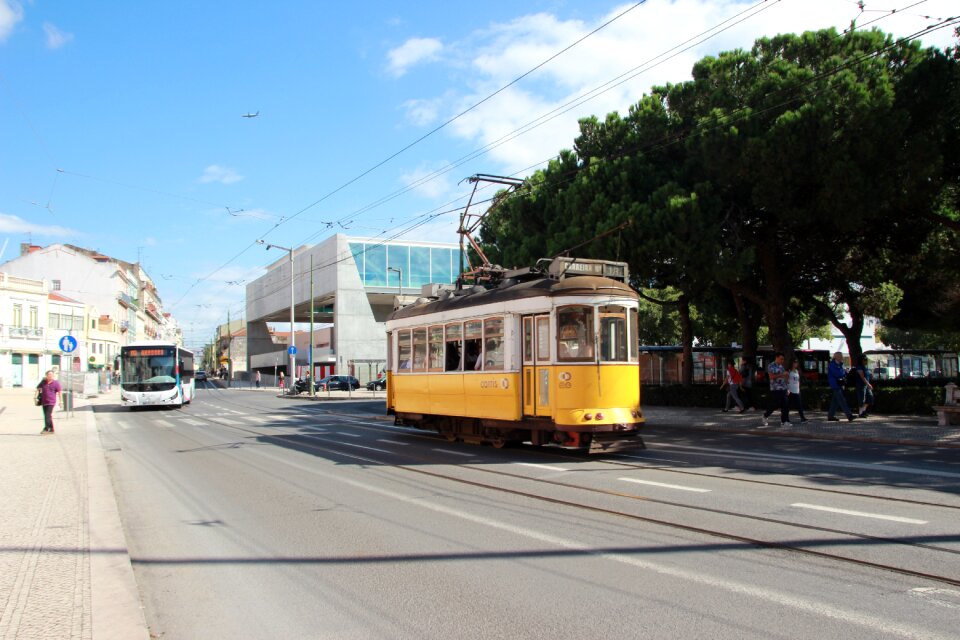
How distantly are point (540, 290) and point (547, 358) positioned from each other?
1.26 m

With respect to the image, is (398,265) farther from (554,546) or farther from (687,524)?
(554,546)

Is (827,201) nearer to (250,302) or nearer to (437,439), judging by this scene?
(437,439)

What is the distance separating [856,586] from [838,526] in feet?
6.89

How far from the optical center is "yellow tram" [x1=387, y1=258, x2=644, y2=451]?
1279 cm

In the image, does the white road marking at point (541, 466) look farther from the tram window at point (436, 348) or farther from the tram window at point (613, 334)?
the tram window at point (436, 348)

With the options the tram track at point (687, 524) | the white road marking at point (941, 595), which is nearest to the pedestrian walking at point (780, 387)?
the tram track at point (687, 524)

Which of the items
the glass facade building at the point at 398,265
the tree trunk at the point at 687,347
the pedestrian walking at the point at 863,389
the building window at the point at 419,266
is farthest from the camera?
the building window at the point at 419,266

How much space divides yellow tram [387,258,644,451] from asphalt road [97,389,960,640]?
0.80m

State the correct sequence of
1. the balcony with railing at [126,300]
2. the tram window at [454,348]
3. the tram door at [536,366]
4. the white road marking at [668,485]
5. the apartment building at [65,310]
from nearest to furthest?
the white road marking at [668,485] < the tram door at [536,366] < the tram window at [454,348] < the apartment building at [65,310] < the balcony with railing at [126,300]

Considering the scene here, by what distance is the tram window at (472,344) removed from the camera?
1486 centimetres

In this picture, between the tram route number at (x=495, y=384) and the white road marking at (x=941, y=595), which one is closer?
the white road marking at (x=941, y=595)

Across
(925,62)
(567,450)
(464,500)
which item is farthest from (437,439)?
(925,62)

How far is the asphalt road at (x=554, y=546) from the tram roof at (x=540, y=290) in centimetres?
303

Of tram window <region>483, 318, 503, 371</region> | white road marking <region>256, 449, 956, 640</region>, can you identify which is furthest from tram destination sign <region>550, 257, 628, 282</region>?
white road marking <region>256, 449, 956, 640</region>
